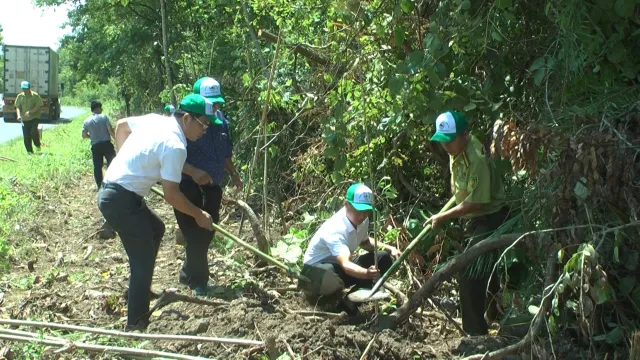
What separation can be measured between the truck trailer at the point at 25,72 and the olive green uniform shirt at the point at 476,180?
29.8m

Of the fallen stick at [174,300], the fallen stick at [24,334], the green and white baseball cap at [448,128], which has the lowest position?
the fallen stick at [24,334]

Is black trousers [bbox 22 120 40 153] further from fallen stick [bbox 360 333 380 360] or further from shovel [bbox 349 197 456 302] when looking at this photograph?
fallen stick [bbox 360 333 380 360]

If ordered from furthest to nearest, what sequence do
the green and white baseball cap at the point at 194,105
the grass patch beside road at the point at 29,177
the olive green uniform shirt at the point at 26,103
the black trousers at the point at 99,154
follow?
the olive green uniform shirt at the point at 26,103
the black trousers at the point at 99,154
the grass patch beside road at the point at 29,177
the green and white baseball cap at the point at 194,105

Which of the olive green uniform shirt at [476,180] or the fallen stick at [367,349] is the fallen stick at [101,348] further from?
the olive green uniform shirt at [476,180]

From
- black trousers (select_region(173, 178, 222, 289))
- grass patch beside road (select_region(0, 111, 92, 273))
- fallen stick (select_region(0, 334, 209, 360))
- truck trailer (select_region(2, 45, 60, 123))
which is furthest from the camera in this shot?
truck trailer (select_region(2, 45, 60, 123))

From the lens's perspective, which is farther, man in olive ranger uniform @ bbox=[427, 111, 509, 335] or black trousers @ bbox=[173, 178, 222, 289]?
black trousers @ bbox=[173, 178, 222, 289]

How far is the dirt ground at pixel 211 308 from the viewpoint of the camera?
4.73 m

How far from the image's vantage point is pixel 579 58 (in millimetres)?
5023

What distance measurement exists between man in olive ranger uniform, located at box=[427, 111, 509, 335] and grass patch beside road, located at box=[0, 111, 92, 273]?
432 cm

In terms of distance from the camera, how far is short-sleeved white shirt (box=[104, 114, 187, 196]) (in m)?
5.02

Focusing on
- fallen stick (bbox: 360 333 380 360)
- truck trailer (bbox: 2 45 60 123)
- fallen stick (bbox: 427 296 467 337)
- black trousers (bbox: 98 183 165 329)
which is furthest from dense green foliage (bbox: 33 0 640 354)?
truck trailer (bbox: 2 45 60 123)

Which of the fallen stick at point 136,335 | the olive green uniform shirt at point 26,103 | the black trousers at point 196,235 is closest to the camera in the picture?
the fallen stick at point 136,335

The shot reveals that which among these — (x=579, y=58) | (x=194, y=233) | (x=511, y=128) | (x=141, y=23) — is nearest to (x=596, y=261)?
(x=511, y=128)

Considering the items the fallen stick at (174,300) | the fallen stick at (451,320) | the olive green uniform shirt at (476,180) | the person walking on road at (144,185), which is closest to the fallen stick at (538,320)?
the olive green uniform shirt at (476,180)
